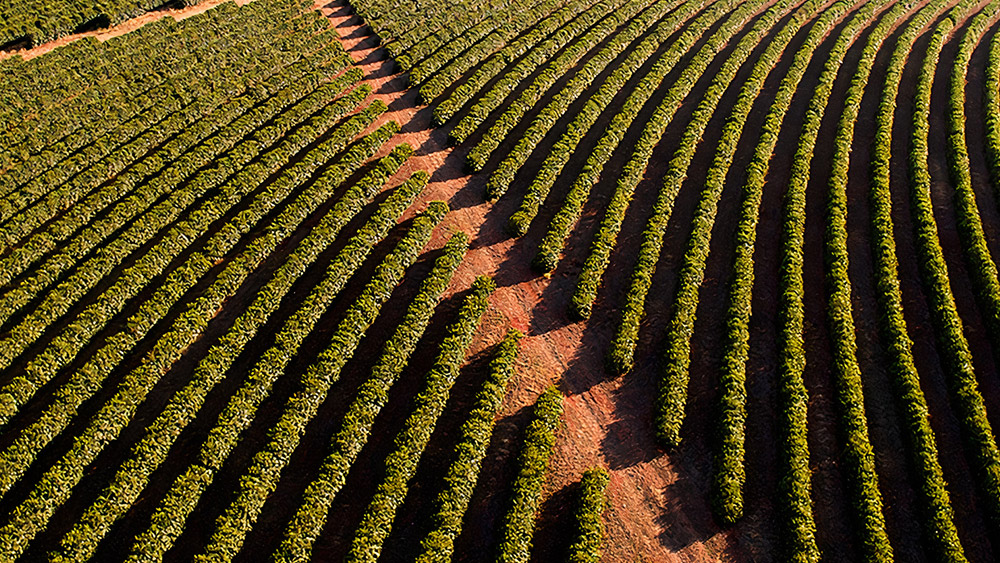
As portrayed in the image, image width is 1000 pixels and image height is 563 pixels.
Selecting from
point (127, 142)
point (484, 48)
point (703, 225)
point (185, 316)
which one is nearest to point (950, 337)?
point (703, 225)

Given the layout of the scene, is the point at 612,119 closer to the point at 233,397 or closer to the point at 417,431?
the point at 417,431

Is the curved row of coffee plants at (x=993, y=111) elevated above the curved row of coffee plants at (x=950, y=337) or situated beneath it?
elevated above

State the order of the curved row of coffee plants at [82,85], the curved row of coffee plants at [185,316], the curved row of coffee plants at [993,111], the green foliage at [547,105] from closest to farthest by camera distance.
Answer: the curved row of coffee plants at [185,316], the curved row of coffee plants at [82,85], the curved row of coffee plants at [993,111], the green foliage at [547,105]

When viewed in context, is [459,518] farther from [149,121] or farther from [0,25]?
[0,25]

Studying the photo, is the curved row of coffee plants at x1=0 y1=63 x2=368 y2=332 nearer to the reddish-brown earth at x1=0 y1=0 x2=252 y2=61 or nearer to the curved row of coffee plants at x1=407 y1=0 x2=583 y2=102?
the curved row of coffee plants at x1=407 y1=0 x2=583 y2=102

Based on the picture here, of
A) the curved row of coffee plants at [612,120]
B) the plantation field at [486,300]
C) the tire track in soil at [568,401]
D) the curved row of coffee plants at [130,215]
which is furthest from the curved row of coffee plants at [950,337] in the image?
the curved row of coffee plants at [130,215]

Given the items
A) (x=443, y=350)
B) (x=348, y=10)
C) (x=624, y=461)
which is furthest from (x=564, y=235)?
(x=348, y=10)

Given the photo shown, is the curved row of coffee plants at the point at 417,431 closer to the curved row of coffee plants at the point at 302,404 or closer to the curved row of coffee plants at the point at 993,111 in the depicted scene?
the curved row of coffee plants at the point at 302,404
